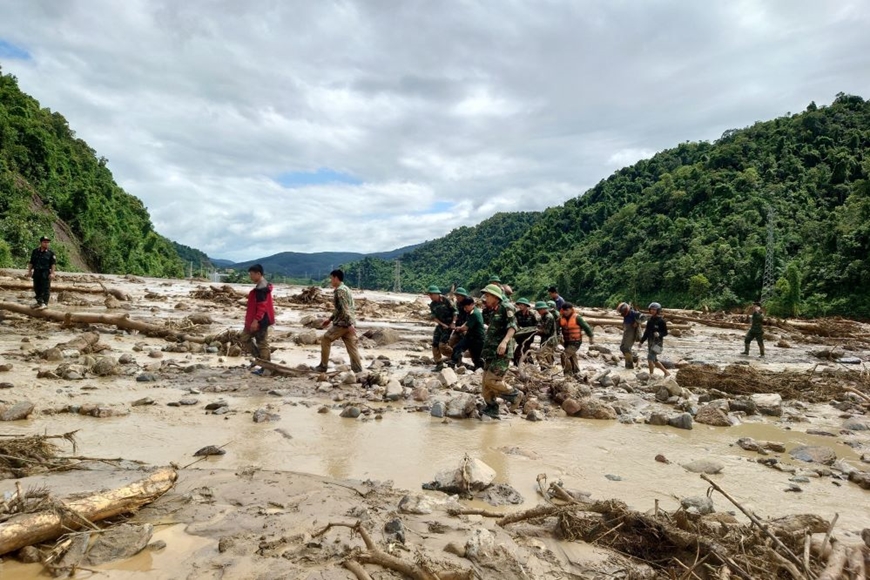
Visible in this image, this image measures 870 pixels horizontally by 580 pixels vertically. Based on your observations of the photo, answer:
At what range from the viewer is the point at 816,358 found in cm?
1572

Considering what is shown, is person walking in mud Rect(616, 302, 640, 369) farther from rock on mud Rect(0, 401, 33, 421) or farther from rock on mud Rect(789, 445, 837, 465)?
rock on mud Rect(0, 401, 33, 421)

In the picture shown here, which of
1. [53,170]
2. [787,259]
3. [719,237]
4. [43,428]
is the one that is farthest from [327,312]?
[719,237]

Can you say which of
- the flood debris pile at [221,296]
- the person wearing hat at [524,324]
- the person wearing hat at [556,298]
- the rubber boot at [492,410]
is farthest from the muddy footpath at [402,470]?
the flood debris pile at [221,296]

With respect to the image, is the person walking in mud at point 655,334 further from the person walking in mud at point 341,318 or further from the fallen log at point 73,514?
the fallen log at point 73,514

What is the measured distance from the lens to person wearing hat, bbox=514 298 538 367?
9.35 metres

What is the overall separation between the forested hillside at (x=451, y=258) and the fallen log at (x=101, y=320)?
3765 inches

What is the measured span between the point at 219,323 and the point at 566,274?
190ft

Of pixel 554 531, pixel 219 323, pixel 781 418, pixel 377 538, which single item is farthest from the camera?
pixel 219 323

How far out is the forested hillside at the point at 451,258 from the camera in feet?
387

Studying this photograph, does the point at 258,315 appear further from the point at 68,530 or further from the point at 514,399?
the point at 68,530

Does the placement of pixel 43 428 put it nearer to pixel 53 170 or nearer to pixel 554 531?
pixel 554 531

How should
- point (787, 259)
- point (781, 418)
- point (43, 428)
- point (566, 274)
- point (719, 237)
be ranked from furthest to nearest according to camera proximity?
point (566, 274) → point (719, 237) → point (787, 259) → point (781, 418) → point (43, 428)

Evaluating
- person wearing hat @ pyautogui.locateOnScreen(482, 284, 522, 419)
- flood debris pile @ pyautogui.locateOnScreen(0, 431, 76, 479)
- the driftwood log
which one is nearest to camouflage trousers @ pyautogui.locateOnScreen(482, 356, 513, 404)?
person wearing hat @ pyautogui.locateOnScreen(482, 284, 522, 419)

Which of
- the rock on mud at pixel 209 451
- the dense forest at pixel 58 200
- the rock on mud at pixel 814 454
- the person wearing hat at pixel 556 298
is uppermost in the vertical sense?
the dense forest at pixel 58 200
